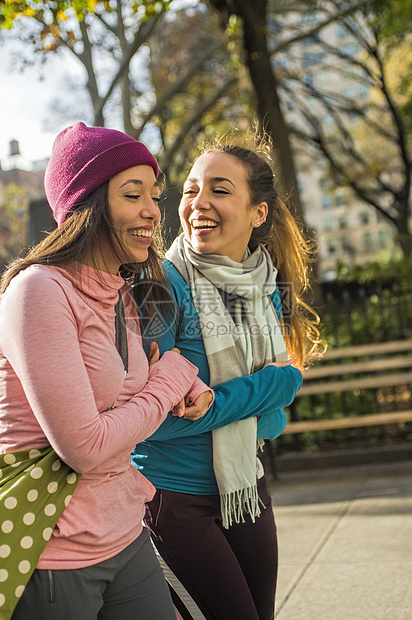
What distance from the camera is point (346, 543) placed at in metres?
4.60

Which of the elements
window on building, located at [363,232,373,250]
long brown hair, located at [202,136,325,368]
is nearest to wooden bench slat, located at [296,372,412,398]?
long brown hair, located at [202,136,325,368]

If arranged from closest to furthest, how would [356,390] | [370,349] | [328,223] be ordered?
[370,349], [356,390], [328,223]

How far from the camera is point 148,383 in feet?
6.05

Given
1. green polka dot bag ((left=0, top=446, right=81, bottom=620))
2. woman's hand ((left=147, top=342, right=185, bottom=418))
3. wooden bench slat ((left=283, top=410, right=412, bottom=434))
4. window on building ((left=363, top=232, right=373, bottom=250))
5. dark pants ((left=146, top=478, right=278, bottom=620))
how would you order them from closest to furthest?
green polka dot bag ((left=0, top=446, right=81, bottom=620))
woman's hand ((left=147, top=342, right=185, bottom=418))
dark pants ((left=146, top=478, right=278, bottom=620))
wooden bench slat ((left=283, top=410, right=412, bottom=434))
window on building ((left=363, top=232, right=373, bottom=250))

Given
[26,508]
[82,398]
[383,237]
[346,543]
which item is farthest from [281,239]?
[383,237]

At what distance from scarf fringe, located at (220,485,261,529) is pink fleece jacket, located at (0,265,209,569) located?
48 cm

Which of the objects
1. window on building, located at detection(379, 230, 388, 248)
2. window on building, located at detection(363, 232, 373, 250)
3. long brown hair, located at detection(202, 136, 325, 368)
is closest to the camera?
long brown hair, located at detection(202, 136, 325, 368)

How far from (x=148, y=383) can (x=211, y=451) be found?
574 millimetres

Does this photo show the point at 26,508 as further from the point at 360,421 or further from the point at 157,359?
the point at 360,421

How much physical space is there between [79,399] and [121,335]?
350 millimetres

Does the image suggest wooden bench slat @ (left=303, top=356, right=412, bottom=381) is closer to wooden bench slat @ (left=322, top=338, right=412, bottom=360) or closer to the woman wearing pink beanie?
wooden bench slat @ (left=322, top=338, right=412, bottom=360)

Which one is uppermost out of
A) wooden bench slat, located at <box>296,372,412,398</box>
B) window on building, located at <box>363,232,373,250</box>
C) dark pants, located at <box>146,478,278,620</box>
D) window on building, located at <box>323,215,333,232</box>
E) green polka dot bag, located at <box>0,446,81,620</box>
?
window on building, located at <box>323,215,333,232</box>

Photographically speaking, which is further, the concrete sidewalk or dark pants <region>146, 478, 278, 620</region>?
the concrete sidewalk

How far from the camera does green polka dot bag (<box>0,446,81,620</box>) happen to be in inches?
58.8
